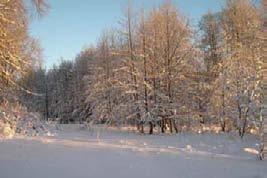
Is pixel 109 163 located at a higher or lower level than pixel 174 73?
lower

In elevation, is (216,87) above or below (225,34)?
below

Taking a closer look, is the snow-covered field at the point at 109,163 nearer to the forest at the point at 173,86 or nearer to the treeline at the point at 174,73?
the forest at the point at 173,86

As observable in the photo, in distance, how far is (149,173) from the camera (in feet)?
37.2

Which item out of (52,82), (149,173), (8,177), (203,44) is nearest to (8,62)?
(8,177)

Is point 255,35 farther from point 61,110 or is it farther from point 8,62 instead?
point 61,110

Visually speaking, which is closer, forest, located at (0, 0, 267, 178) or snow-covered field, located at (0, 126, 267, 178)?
snow-covered field, located at (0, 126, 267, 178)

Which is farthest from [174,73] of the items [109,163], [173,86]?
[109,163]

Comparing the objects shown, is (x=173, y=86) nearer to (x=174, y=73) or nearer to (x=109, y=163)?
(x=174, y=73)

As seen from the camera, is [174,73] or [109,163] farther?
[174,73]

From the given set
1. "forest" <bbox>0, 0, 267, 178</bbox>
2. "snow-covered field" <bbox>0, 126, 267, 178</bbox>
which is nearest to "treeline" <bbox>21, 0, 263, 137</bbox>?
"forest" <bbox>0, 0, 267, 178</bbox>

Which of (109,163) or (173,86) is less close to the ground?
(173,86)

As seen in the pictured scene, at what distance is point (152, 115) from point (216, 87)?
A: 5.54 metres

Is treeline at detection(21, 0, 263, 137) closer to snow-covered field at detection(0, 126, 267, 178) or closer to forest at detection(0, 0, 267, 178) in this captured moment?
forest at detection(0, 0, 267, 178)

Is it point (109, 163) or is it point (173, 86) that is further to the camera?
point (173, 86)
